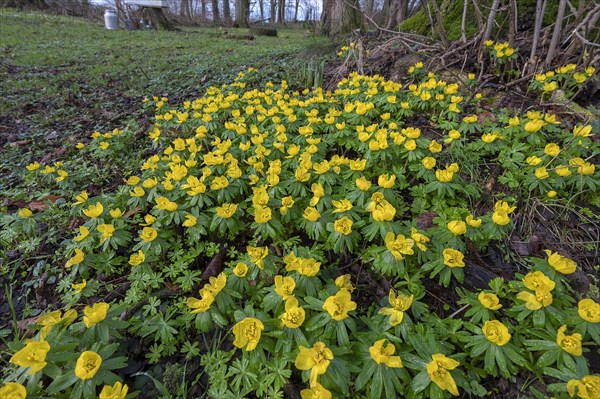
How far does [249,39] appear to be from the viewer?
485 inches

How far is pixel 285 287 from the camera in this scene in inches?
59.3

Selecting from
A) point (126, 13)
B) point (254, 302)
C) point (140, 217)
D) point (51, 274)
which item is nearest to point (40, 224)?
point (51, 274)

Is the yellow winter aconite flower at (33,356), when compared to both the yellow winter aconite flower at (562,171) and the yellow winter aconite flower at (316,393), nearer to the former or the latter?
the yellow winter aconite flower at (316,393)

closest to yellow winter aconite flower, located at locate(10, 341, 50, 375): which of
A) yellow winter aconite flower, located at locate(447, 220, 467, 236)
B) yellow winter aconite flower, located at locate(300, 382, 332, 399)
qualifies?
yellow winter aconite flower, located at locate(300, 382, 332, 399)

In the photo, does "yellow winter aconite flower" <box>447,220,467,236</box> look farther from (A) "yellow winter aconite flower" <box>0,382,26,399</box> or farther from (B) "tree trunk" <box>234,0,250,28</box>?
(B) "tree trunk" <box>234,0,250,28</box>

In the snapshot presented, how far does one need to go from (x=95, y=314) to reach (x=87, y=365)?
24 cm

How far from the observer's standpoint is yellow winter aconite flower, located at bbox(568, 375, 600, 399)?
1.10 m

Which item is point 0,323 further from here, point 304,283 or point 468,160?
point 468,160

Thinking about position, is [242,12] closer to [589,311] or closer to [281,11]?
[281,11]

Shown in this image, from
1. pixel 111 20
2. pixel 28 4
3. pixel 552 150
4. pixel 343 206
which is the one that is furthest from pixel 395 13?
pixel 28 4

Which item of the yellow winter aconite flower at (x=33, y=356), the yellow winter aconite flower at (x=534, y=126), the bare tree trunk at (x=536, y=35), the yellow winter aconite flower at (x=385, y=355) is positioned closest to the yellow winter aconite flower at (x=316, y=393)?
the yellow winter aconite flower at (x=385, y=355)

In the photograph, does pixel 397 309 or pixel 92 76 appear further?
pixel 92 76

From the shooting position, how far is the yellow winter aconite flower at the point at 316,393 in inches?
45.8

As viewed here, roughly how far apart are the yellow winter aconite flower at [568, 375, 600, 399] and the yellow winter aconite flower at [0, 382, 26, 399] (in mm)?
2051
